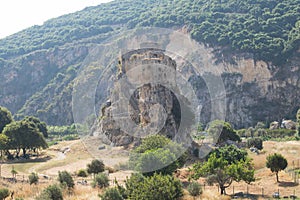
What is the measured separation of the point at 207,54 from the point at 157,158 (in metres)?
80.7

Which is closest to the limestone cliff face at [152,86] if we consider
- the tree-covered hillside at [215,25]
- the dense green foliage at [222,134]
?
the tree-covered hillside at [215,25]

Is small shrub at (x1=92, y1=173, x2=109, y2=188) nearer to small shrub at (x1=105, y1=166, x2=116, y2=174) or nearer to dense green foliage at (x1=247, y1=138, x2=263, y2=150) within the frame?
small shrub at (x1=105, y1=166, x2=116, y2=174)

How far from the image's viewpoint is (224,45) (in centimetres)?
10525

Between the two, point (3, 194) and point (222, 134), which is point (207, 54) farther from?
point (3, 194)

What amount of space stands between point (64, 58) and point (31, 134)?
333 feet

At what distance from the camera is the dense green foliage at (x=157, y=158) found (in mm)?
27922

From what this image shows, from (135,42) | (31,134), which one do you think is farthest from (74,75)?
(31,134)

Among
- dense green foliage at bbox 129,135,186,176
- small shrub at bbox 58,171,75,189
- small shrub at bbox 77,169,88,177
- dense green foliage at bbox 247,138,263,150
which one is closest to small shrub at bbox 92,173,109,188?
small shrub at bbox 58,171,75,189

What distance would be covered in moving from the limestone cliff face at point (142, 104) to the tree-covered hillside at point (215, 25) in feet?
183

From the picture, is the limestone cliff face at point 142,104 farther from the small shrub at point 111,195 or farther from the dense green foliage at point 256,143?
the small shrub at point 111,195

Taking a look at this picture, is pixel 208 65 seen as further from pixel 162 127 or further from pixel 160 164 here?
pixel 160 164

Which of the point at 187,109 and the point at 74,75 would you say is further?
the point at 74,75

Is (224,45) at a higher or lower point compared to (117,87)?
higher

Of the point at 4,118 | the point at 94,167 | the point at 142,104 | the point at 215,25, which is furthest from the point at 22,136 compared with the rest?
the point at 215,25
